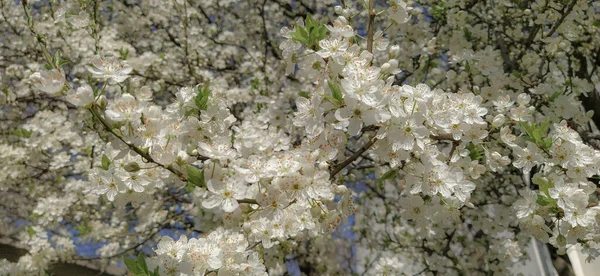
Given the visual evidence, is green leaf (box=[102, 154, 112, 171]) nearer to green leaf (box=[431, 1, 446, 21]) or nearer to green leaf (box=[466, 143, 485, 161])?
green leaf (box=[466, 143, 485, 161])

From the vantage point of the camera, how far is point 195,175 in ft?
4.87

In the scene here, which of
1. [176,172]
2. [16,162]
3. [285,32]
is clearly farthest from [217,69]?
[176,172]

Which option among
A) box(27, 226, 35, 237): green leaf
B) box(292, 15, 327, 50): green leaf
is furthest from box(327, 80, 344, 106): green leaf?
box(27, 226, 35, 237): green leaf

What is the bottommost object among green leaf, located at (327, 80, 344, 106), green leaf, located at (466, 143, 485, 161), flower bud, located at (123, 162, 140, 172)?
green leaf, located at (466, 143, 485, 161)

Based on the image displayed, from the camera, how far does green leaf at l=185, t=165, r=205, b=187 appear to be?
148 centimetres

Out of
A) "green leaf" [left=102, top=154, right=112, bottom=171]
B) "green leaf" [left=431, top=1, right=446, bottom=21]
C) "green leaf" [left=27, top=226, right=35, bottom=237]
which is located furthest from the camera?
"green leaf" [left=27, top=226, right=35, bottom=237]

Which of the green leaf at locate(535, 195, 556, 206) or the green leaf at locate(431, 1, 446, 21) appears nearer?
the green leaf at locate(535, 195, 556, 206)

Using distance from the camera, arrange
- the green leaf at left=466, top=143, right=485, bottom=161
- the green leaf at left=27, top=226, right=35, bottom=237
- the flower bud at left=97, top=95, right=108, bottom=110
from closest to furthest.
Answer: the flower bud at left=97, top=95, right=108, bottom=110 < the green leaf at left=466, top=143, right=485, bottom=161 < the green leaf at left=27, top=226, right=35, bottom=237

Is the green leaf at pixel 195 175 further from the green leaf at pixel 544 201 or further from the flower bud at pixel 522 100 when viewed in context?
the flower bud at pixel 522 100

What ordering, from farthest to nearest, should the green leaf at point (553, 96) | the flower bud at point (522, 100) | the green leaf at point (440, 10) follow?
the green leaf at point (440, 10) < the green leaf at point (553, 96) < the flower bud at point (522, 100)

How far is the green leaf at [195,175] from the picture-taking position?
58.2 inches

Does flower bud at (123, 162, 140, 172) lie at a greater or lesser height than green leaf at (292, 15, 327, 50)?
lesser

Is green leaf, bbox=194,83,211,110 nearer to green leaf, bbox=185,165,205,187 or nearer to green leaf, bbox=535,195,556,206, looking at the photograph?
green leaf, bbox=185,165,205,187

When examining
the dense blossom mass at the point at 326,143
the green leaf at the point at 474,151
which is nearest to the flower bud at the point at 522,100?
the dense blossom mass at the point at 326,143
